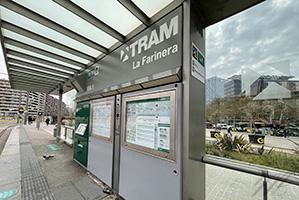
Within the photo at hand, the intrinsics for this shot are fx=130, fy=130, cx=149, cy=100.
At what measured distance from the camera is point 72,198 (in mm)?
2391

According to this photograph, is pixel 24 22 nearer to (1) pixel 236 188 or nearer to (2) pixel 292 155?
(1) pixel 236 188

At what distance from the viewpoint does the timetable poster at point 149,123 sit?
1.80 metres

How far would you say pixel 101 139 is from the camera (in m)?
3.09

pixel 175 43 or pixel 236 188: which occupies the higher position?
pixel 175 43

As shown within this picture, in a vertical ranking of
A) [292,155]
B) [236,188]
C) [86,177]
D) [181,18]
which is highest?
[181,18]

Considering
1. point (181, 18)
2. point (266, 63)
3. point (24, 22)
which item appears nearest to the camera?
point (181, 18)

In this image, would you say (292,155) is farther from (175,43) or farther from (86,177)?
(86,177)

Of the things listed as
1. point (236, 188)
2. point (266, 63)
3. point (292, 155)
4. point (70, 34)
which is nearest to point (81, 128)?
point (70, 34)

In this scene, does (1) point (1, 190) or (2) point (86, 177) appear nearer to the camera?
(1) point (1, 190)

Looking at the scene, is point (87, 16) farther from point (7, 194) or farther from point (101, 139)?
point (7, 194)

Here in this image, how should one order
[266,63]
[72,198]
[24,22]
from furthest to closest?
[266,63]
[24,22]
[72,198]

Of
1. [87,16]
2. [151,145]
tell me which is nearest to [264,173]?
[151,145]

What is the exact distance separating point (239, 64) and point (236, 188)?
3815mm

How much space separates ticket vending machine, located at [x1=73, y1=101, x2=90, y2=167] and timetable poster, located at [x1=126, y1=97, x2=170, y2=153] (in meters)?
1.99
